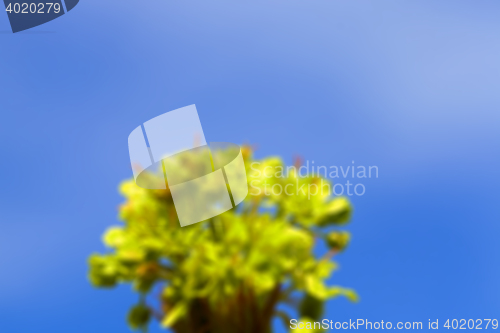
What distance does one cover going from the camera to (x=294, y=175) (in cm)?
187

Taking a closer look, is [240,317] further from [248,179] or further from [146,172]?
[146,172]

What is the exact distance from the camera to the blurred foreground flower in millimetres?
1540

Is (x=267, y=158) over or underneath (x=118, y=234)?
over

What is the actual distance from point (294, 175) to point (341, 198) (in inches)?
9.0

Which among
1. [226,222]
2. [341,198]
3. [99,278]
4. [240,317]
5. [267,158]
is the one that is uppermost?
[267,158]

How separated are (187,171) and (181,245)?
1.01 feet

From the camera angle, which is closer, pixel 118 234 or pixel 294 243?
pixel 294 243

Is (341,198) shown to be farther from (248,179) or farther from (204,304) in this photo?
(204,304)

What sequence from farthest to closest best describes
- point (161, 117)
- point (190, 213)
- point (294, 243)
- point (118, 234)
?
point (161, 117), point (118, 234), point (190, 213), point (294, 243)

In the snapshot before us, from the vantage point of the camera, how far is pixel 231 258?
1.53 metres

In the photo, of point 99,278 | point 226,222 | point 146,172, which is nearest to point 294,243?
point 226,222

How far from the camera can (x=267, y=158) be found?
2.08 meters

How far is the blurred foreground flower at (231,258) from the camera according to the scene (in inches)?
60.6

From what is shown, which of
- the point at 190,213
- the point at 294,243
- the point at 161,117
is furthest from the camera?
the point at 161,117
